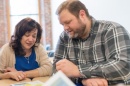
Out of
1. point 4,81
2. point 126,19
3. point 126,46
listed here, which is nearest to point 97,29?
point 126,46

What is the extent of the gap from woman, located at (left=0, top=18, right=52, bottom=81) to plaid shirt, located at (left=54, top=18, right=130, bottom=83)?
404mm

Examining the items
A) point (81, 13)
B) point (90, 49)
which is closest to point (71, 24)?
point (81, 13)

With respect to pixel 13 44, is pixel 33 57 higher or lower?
lower

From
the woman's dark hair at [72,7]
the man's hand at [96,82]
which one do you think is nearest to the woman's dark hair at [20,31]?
the woman's dark hair at [72,7]

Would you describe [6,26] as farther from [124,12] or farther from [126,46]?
[126,46]

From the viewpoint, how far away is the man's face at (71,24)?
1.37 meters

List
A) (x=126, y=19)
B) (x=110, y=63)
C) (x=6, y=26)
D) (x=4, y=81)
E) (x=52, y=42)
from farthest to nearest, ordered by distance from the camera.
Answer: (x=52, y=42) < (x=6, y=26) < (x=126, y=19) < (x=4, y=81) < (x=110, y=63)

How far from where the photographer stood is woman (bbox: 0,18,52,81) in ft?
6.20

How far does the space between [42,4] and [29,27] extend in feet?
11.5

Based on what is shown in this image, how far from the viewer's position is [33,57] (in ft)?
6.52

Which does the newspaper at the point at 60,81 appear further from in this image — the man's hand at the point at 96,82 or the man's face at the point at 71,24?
the man's face at the point at 71,24

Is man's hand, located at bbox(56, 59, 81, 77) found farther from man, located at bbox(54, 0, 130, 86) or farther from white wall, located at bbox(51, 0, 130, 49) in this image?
white wall, located at bbox(51, 0, 130, 49)

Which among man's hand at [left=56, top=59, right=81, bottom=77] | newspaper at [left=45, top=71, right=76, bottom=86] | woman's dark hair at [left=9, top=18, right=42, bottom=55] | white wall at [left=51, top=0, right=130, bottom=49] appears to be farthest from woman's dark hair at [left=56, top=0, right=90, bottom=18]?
white wall at [left=51, top=0, right=130, bottom=49]

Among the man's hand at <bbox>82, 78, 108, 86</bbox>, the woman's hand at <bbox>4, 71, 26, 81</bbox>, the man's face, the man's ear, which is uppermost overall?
the man's ear
